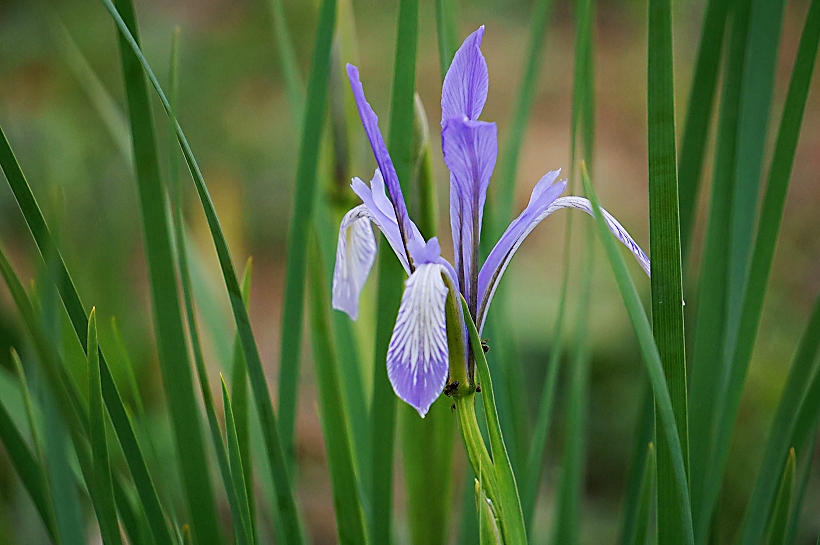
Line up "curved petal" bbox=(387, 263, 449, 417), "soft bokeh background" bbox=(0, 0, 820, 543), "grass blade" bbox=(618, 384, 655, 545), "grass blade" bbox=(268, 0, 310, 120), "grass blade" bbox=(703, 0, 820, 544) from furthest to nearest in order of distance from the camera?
"soft bokeh background" bbox=(0, 0, 820, 543)
"grass blade" bbox=(268, 0, 310, 120)
"grass blade" bbox=(618, 384, 655, 545)
"grass blade" bbox=(703, 0, 820, 544)
"curved petal" bbox=(387, 263, 449, 417)

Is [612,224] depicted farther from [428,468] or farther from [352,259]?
[428,468]

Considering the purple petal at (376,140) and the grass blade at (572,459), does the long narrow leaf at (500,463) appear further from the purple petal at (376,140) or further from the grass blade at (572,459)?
the grass blade at (572,459)

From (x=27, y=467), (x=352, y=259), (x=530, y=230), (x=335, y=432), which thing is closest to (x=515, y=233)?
(x=530, y=230)

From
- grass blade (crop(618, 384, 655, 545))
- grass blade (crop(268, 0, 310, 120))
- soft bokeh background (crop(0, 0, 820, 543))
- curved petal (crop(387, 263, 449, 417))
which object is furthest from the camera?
soft bokeh background (crop(0, 0, 820, 543))

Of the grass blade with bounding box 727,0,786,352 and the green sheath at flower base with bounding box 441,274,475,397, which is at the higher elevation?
the grass blade with bounding box 727,0,786,352

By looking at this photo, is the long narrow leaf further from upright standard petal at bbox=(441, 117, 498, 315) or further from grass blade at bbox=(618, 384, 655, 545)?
grass blade at bbox=(618, 384, 655, 545)

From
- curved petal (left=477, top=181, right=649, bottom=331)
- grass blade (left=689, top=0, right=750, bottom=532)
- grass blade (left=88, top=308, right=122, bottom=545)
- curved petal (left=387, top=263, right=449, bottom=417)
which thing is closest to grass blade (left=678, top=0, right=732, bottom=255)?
grass blade (left=689, top=0, right=750, bottom=532)
